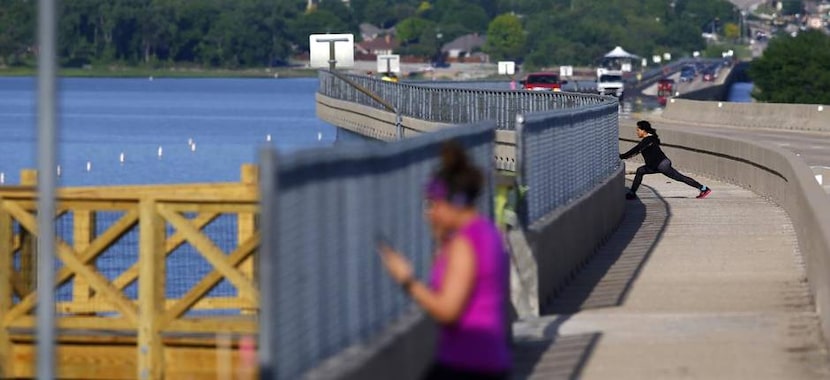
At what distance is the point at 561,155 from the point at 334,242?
33.7 ft

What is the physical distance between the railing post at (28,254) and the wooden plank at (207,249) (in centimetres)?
203

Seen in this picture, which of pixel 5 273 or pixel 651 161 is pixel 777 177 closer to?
pixel 651 161

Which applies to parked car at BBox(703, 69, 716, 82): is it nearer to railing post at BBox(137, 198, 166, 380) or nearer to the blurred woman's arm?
railing post at BBox(137, 198, 166, 380)

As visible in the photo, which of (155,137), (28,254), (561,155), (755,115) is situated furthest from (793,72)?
(28,254)

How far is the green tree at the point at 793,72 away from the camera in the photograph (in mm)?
107375

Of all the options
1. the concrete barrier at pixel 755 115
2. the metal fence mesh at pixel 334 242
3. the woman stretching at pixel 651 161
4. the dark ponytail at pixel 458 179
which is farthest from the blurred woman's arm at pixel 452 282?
the concrete barrier at pixel 755 115

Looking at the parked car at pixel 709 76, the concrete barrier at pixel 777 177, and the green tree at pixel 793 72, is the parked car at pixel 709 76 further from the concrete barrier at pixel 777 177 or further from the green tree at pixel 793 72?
the concrete barrier at pixel 777 177

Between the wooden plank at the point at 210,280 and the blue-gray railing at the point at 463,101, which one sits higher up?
the wooden plank at the point at 210,280

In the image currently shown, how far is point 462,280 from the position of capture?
8.59 meters

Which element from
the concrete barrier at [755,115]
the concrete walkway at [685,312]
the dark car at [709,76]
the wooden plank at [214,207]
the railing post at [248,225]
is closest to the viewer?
the concrete walkway at [685,312]

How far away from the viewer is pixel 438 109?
49.5 metres

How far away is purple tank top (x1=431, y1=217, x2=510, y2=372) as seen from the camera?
870cm

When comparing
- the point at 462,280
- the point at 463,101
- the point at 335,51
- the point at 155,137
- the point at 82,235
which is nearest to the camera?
the point at 462,280

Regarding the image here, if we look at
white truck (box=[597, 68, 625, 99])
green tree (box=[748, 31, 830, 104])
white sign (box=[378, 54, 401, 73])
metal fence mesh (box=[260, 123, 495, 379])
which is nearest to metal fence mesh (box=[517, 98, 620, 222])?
metal fence mesh (box=[260, 123, 495, 379])
